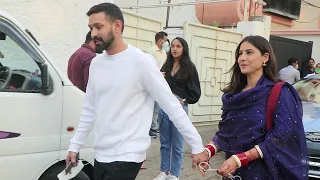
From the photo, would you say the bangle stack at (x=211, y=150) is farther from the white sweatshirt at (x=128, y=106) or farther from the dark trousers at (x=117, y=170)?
the dark trousers at (x=117, y=170)

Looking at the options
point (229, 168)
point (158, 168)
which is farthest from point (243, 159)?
point (158, 168)

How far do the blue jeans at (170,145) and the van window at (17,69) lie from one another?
6.51ft

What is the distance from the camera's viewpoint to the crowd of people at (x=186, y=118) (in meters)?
2.25

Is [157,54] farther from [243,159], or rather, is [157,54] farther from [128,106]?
[243,159]

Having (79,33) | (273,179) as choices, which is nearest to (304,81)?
(79,33)

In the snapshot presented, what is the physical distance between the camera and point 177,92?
464 centimetres

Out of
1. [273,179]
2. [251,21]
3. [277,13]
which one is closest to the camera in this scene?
[273,179]

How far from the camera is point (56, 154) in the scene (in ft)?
10.2

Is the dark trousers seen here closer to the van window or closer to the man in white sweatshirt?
the man in white sweatshirt

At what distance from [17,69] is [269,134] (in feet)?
6.76

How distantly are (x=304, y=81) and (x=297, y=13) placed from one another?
1339 centimetres

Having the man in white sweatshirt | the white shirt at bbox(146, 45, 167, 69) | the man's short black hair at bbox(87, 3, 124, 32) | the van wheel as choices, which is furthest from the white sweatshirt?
the white shirt at bbox(146, 45, 167, 69)

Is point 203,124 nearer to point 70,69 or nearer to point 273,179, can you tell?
point 70,69

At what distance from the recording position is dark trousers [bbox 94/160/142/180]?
2448 mm
